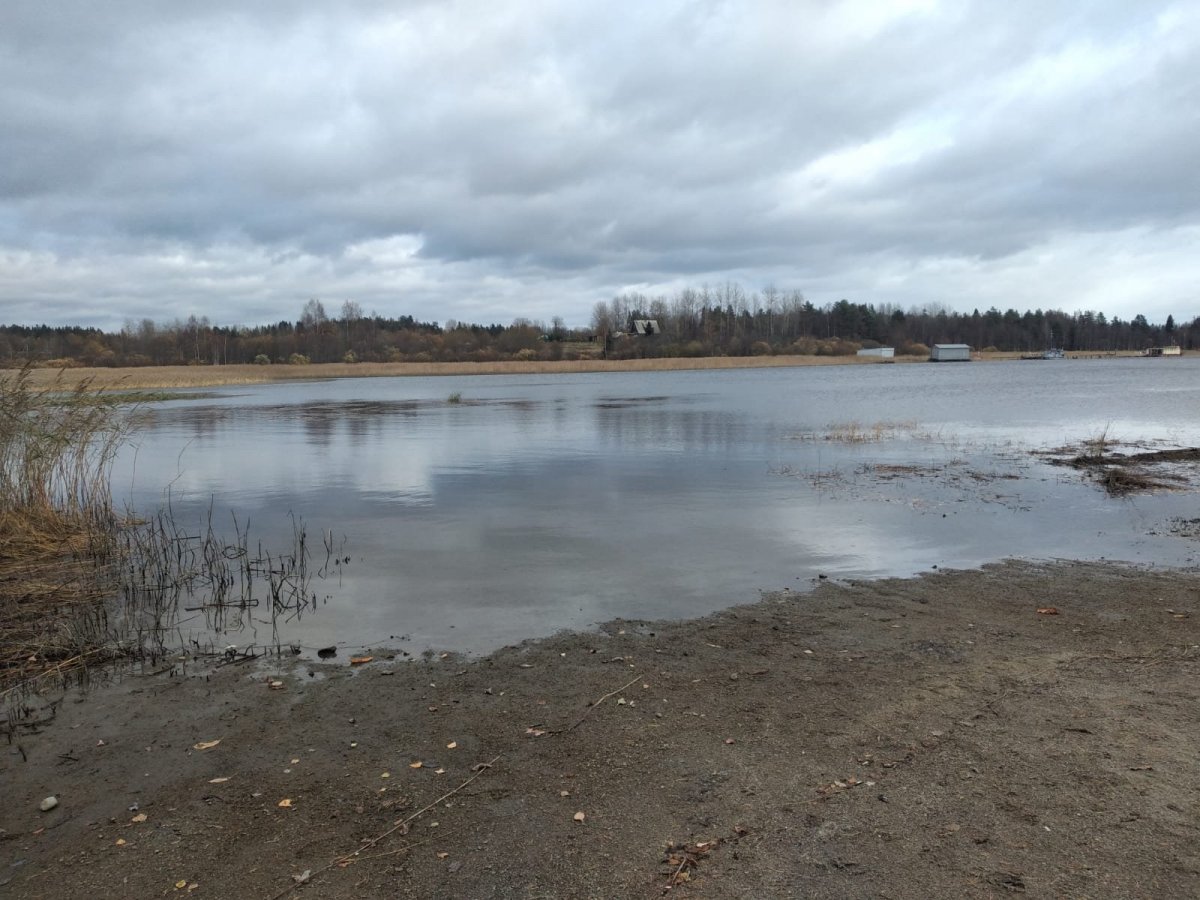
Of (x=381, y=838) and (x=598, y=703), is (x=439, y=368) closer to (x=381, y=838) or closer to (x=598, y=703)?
(x=598, y=703)

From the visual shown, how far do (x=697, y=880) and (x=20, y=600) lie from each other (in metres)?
7.76

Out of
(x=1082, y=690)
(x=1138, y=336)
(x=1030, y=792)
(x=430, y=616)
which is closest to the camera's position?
(x=1030, y=792)

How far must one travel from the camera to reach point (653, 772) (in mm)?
4230

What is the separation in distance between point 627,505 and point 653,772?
9018 mm

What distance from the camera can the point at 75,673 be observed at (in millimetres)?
6066

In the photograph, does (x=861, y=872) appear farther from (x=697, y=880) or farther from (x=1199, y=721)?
(x=1199, y=721)

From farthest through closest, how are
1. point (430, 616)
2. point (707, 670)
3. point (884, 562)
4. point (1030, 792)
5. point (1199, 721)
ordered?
point (884, 562) < point (430, 616) < point (707, 670) < point (1199, 721) < point (1030, 792)

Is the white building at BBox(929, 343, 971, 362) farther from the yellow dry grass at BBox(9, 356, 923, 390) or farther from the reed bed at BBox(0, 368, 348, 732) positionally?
the reed bed at BBox(0, 368, 348, 732)

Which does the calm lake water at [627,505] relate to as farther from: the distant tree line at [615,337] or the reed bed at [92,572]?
the distant tree line at [615,337]

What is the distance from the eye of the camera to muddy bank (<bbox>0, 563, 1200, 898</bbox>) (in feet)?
11.1

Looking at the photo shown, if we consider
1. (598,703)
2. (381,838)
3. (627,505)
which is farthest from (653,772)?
(627,505)

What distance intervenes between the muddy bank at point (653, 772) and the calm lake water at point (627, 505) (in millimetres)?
1305

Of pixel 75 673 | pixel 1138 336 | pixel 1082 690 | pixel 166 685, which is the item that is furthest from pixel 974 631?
pixel 1138 336

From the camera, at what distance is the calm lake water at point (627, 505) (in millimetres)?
8117
